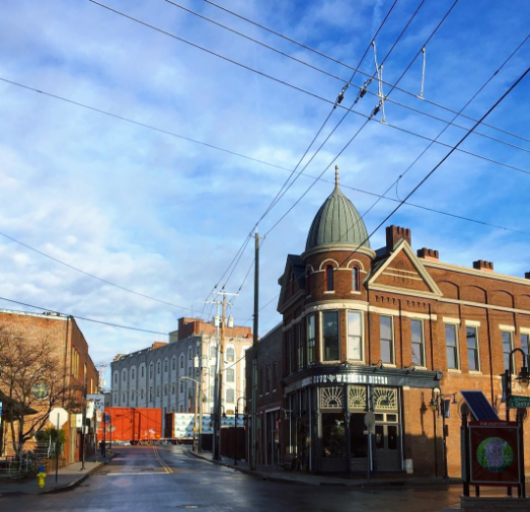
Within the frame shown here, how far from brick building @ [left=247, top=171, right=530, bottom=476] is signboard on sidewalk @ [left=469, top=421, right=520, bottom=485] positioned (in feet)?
54.1

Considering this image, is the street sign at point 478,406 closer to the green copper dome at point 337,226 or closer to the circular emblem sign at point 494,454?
the circular emblem sign at point 494,454

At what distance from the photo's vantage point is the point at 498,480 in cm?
1466

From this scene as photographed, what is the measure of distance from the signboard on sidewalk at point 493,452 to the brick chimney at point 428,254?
23646 millimetres

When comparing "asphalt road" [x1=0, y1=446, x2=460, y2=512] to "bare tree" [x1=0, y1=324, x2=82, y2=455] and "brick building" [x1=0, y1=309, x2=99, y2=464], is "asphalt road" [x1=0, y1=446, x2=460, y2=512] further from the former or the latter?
"brick building" [x1=0, y1=309, x2=99, y2=464]

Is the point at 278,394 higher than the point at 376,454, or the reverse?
the point at 278,394

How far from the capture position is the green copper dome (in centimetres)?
3409

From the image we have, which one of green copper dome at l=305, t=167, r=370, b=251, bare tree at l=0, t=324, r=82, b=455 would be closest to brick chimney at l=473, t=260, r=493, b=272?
green copper dome at l=305, t=167, r=370, b=251

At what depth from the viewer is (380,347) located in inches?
1335

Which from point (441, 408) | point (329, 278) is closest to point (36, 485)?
point (329, 278)

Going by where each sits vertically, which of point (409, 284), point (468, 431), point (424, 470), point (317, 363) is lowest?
point (424, 470)

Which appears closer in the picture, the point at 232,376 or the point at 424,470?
the point at 424,470

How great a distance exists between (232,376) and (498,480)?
8204 cm

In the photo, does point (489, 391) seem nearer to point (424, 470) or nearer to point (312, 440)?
point (424, 470)

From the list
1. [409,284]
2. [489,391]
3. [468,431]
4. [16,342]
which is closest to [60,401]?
[16,342]
